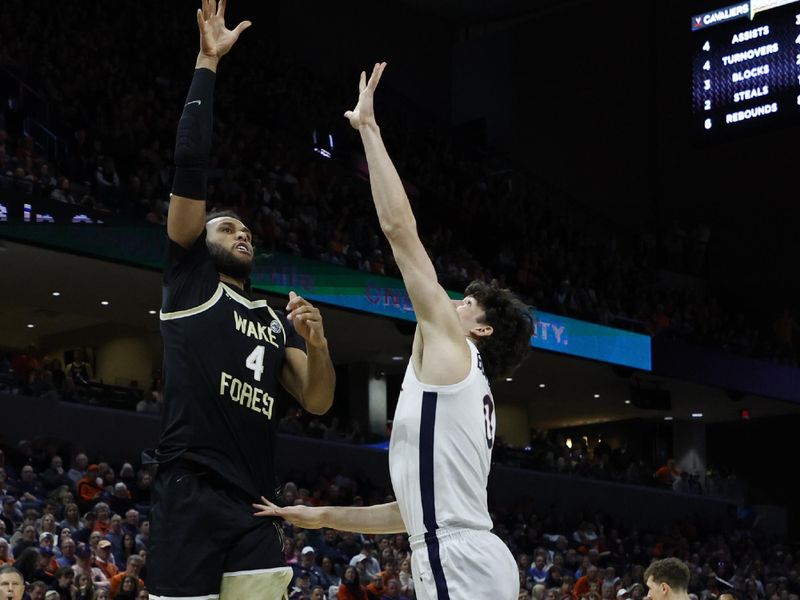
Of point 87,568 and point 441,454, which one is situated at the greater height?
point 441,454

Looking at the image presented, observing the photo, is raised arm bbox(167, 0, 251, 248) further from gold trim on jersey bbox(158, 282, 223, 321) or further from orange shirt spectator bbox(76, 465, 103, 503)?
orange shirt spectator bbox(76, 465, 103, 503)

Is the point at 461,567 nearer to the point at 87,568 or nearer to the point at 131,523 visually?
the point at 87,568

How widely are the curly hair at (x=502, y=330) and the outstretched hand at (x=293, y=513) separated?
2.54 ft

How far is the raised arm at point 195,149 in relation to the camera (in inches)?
166

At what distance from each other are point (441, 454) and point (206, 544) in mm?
785

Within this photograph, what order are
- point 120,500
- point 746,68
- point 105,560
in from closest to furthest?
point 105,560
point 120,500
point 746,68

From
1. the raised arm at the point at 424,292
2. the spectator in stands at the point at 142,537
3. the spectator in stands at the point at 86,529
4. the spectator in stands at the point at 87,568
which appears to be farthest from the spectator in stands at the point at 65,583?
the raised arm at the point at 424,292

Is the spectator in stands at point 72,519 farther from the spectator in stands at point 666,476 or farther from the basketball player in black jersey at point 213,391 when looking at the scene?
the spectator in stands at point 666,476

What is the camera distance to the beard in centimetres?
448

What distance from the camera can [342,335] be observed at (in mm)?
23078

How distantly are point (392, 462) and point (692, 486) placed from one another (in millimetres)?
23710

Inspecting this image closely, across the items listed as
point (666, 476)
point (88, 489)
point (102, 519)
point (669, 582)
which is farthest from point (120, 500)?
point (666, 476)

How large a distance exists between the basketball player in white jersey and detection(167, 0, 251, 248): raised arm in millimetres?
556

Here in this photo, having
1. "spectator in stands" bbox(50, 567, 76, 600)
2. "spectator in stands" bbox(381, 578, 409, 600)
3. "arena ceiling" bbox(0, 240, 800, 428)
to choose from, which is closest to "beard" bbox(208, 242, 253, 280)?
"spectator in stands" bbox(50, 567, 76, 600)
